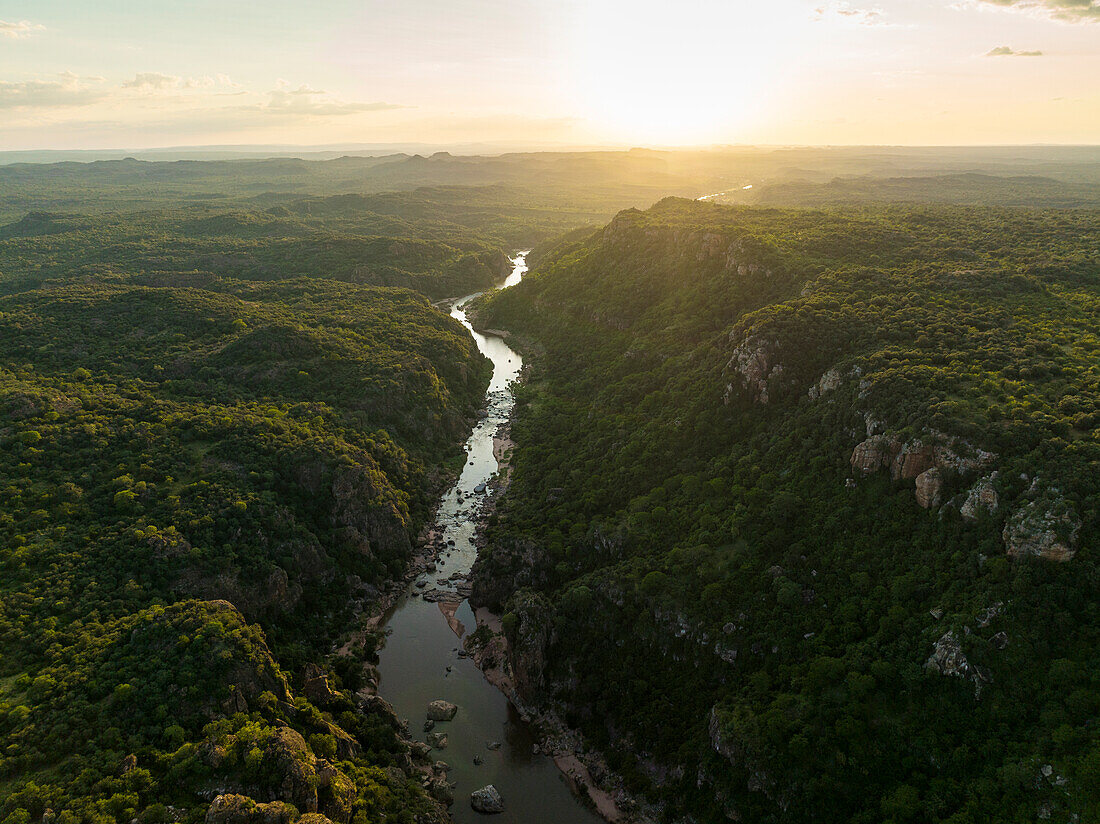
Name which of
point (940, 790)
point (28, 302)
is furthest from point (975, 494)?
point (28, 302)

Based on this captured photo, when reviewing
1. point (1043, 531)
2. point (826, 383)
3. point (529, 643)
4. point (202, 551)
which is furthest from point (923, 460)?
point (202, 551)

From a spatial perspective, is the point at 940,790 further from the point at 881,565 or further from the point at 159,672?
the point at 159,672

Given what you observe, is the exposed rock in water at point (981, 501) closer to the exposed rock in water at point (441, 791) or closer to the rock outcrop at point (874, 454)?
the rock outcrop at point (874, 454)

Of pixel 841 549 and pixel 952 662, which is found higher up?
pixel 841 549

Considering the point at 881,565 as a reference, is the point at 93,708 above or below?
below

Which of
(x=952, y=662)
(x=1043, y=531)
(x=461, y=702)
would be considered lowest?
(x=461, y=702)

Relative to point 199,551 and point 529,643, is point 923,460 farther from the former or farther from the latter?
point 199,551

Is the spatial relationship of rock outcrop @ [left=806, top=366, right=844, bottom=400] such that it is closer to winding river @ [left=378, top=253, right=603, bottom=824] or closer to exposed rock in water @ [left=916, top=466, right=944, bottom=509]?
exposed rock in water @ [left=916, top=466, right=944, bottom=509]

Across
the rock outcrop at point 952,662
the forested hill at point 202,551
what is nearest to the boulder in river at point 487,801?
the forested hill at point 202,551
